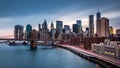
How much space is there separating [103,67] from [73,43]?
9347 cm

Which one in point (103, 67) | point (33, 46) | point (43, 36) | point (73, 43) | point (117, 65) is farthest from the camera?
point (43, 36)

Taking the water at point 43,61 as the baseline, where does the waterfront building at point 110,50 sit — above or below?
above

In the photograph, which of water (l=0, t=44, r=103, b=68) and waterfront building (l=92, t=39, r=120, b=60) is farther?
waterfront building (l=92, t=39, r=120, b=60)

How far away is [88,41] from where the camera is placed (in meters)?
79.8

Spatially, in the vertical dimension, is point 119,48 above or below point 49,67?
above

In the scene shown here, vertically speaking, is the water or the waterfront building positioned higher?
the waterfront building

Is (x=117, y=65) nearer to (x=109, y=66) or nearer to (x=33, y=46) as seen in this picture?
(x=109, y=66)

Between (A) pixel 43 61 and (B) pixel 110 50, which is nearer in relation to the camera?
(B) pixel 110 50

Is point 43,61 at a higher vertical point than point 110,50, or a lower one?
lower

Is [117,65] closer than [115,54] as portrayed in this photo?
Yes

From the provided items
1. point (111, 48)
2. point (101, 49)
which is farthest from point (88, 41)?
point (111, 48)

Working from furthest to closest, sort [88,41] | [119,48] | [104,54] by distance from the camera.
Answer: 1. [88,41]
2. [104,54]
3. [119,48]

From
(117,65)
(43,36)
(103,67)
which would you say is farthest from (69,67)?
(43,36)

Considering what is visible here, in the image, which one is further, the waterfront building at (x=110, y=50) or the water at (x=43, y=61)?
the waterfront building at (x=110, y=50)
